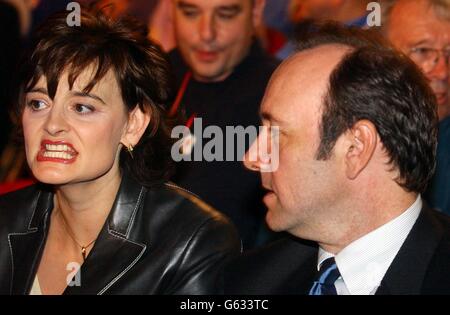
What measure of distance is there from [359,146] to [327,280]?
415 mm

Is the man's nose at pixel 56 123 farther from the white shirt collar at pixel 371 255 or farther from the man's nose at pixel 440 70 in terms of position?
the man's nose at pixel 440 70

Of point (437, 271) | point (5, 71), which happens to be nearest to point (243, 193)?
point (437, 271)

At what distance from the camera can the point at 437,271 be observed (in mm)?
2500

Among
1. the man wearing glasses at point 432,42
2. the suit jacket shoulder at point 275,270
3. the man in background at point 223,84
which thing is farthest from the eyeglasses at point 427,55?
the suit jacket shoulder at point 275,270

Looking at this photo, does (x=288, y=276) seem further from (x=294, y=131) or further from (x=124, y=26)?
(x=124, y=26)

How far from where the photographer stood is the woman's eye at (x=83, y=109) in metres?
2.94

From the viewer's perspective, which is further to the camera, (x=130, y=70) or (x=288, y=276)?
(x=130, y=70)

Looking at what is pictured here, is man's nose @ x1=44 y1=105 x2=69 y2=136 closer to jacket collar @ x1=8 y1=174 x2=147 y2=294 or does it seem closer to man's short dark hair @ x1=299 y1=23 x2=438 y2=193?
jacket collar @ x1=8 y1=174 x2=147 y2=294

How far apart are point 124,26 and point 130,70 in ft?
0.59

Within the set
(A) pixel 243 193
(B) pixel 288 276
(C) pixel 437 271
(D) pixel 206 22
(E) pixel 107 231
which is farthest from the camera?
(D) pixel 206 22

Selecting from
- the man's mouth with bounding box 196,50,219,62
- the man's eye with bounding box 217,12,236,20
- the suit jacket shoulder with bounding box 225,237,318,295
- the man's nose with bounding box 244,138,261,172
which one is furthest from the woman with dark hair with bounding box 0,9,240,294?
the man's eye with bounding box 217,12,236,20

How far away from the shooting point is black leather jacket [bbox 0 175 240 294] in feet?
9.53

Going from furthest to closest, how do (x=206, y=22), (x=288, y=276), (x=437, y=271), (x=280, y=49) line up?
1. (x=280, y=49)
2. (x=206, y=22)
3. (x=288, y=276)
4. (x=437, y=271)

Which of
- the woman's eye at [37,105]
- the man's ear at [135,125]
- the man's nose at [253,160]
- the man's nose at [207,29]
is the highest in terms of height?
the man's nose at [207,29]
